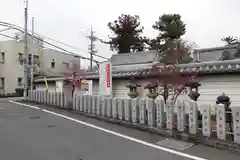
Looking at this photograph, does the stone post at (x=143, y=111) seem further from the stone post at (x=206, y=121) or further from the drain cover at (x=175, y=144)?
the stone post at (x=206, y=121)

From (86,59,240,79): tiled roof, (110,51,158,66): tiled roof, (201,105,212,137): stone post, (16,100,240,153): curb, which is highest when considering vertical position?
(110,51,158,66): tiled roof

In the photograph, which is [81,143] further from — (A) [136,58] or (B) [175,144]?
(A) [136,58]

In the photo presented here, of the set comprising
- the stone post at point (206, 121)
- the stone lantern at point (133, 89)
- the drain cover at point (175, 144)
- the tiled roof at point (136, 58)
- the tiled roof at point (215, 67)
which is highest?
the tiled roof at point (136, 58)

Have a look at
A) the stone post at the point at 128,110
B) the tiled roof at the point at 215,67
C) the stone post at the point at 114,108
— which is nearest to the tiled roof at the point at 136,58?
the tiled roof at the point at 215,67

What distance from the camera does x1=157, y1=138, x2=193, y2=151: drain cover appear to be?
8414mm

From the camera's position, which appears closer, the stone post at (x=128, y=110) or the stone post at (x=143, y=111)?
the stone post at (x=143, y=111)

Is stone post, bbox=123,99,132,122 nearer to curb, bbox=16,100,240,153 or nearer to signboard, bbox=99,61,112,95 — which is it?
curb, bbox=16,100,240,153

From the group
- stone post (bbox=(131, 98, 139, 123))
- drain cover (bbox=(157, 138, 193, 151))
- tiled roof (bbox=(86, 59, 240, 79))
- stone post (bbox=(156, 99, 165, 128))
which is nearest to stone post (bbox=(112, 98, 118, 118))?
stone post (bbox=(131, 98, 139, 123))

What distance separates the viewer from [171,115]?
990cm

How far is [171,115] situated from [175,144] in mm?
1362

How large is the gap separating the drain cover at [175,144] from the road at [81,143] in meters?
0.17

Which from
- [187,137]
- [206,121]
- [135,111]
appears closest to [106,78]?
[135,111]

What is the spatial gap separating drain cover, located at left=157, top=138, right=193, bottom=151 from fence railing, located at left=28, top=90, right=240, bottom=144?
21.7 inches

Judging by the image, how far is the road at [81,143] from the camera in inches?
295
